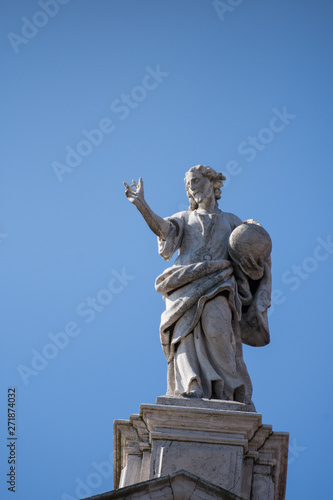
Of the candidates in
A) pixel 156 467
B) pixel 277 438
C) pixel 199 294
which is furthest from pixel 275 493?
pixel 199 294

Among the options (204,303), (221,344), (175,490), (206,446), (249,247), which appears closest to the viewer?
(175,490)

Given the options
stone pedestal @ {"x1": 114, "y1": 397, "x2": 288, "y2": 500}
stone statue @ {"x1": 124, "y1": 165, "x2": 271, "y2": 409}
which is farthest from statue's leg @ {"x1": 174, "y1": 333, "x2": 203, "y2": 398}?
stone pedestal @ {"x1": 114, "y1": 397, "x2": 288, "y2": 500}

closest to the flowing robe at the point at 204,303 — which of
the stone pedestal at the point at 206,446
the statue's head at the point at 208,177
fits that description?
the statue's head at the point at 208,177

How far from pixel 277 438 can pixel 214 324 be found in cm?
172

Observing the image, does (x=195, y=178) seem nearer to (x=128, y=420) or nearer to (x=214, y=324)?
(x=214, y=324)

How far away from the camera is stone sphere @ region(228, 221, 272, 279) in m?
14.4

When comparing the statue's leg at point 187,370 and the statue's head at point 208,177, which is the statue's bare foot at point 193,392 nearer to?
the statue's leg at point 187,370

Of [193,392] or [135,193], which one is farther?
[135,193]

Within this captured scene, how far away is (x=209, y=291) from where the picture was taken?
553 inches

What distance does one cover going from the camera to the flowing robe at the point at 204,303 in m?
13.5

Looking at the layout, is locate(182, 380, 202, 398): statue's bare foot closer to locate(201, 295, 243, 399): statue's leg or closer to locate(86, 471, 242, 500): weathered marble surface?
locate(201, 295, 243, 399): statue's leg

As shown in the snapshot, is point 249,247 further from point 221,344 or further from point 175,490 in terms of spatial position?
point 175,490

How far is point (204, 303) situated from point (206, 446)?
212 cm

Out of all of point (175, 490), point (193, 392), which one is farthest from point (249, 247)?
point (175, 490)
